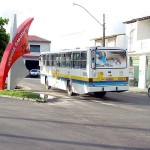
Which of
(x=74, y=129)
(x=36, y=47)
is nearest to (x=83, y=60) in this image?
(x=74, y=129)

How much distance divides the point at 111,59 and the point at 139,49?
46.6ft

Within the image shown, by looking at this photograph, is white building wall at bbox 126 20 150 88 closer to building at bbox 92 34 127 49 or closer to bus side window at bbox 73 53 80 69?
building at bbox 92 34 127 49

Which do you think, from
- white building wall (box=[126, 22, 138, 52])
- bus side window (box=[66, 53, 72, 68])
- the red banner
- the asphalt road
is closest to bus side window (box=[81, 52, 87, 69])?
bus side window (box=[66, 53, 72, 68])

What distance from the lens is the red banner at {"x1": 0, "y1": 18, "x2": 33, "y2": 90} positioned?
2488 cm

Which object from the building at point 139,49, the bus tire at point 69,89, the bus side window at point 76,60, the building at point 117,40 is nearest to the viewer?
the bus side window at point 76,60

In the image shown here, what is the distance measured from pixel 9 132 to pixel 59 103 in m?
8.88

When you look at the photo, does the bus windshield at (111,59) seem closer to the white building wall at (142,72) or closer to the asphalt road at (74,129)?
the asphalt road at (74,129)

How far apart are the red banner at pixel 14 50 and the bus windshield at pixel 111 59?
7.03 meters

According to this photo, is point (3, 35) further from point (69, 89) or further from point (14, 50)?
point (69, 89)

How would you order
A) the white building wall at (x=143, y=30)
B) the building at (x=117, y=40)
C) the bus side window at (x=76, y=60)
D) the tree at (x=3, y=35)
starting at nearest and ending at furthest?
the bus side window at (x=76, y=60) < the tree at (x=3, y=35) < the white building wall at (x=143, y=30) < the building at (x=117, y=40)

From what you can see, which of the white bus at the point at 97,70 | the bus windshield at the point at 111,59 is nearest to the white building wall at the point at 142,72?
the white bus at the point at 97,70

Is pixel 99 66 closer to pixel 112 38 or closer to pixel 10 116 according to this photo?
pixel 10 116

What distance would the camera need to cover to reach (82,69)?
21.0 m

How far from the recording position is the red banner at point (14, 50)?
979 inches
